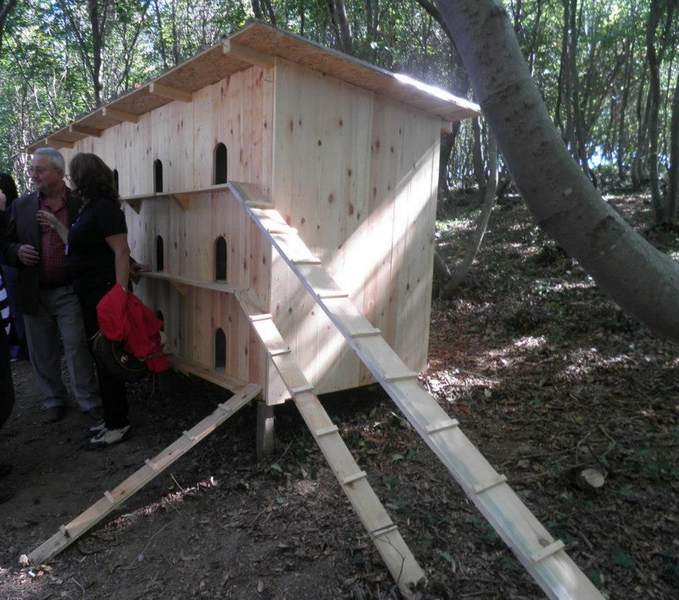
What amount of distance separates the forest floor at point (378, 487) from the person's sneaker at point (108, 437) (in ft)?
0.24

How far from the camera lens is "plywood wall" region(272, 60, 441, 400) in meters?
3.58

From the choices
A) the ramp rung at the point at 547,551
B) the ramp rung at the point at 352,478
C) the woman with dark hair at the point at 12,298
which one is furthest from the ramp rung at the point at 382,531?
the woman with dark hair at the point at 12,298

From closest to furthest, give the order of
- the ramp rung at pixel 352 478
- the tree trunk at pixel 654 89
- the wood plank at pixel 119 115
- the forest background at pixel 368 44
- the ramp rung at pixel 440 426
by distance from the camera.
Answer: the ramp rung at pixel 440 426
the ramp rung at pixel 352 478
the wood plank at pixel 119 115
the tree trunk at pixel 654 89
the forest background at pixel 368 44

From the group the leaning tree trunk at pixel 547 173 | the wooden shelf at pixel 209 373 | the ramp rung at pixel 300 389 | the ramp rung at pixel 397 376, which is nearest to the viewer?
the leaning tree trunk at pixel 547 173

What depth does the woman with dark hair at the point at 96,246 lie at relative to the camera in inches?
147

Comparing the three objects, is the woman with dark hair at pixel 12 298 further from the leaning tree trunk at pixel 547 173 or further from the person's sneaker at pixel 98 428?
the leaning tree trunk at pixel 547 173

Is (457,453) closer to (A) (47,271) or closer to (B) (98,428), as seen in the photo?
(B) (98,428)

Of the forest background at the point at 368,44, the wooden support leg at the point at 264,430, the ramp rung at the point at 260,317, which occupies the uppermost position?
the forest background at the point at 368,44

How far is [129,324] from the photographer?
365cm

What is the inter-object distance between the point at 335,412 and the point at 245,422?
2.57 ft

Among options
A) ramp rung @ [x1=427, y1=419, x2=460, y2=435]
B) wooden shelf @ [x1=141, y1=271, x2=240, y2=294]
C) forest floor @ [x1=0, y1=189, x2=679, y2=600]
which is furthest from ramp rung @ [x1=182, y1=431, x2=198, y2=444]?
ramp rung @ [x1=427, y1=419, x2=460, y2=435]

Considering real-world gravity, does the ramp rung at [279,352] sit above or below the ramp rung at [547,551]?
above

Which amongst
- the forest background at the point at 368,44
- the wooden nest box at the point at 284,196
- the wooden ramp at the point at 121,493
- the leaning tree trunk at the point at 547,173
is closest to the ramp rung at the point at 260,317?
the wooden nest box at the point at 284,196

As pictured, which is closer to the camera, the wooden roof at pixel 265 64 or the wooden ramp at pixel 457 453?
the wooden ramp at pixel 457 453
